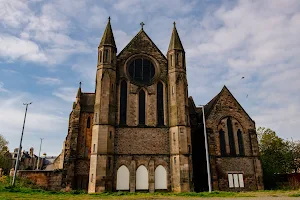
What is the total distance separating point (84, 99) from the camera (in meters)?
31.5

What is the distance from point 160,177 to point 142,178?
6.13 feet

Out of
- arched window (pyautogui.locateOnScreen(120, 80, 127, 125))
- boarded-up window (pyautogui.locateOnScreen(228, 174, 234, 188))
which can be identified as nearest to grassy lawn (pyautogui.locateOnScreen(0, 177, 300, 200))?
boarded-up window (pyautogui.locateOnScreen(228, 174, 234, 188))

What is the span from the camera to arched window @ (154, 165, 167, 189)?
1016 inches

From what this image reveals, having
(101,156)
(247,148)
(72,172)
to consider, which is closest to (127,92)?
(101,156)

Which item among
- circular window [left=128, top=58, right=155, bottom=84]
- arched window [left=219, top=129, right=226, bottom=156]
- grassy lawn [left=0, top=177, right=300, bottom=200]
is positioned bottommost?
grassy lawn [left=0, top=177, right=300, bottom=200]

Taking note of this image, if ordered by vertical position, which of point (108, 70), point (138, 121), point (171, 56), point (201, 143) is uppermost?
point (171, 56)

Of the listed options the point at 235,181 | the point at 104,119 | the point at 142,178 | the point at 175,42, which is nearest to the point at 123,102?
the point at 104,119

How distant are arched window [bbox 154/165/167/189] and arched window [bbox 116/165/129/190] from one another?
299 centimetres

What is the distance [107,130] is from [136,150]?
147 inches

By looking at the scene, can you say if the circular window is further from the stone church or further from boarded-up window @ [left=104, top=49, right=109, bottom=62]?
boarded-up window @ [left=104, top=49, right=109, bottom=62]

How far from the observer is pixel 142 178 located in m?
Answer: 26.0

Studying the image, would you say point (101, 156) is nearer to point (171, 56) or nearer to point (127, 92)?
point (127, 92)

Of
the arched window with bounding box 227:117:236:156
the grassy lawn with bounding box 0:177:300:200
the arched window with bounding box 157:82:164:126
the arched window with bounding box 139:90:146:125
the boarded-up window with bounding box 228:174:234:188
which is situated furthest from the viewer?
the arched window with bounding box 227:117:236:156

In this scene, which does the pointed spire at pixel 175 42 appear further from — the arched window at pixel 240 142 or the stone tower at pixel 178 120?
the arched window at pixel 240 142
